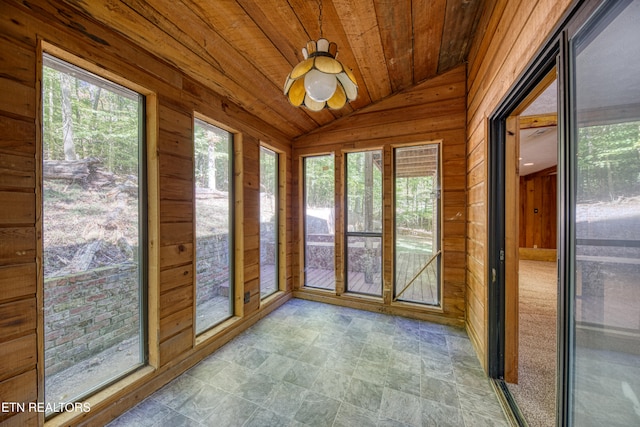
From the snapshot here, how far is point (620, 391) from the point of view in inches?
29.0

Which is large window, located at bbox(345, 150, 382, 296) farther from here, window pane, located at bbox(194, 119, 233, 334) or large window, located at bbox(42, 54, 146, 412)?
large window, located at bbox(42, 54, 146, 412)

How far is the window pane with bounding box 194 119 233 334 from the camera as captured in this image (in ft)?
Answer: 7.35

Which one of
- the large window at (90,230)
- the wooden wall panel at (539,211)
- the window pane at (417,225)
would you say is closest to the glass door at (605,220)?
the window pane at (417,225)

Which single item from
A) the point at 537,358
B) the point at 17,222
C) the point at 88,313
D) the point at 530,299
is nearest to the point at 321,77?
the point at 17,222

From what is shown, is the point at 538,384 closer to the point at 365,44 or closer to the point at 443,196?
the point at 443,196

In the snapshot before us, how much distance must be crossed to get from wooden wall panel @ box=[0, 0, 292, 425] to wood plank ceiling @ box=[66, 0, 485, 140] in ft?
0.51

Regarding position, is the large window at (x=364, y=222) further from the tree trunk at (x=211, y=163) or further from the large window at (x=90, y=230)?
the large window at (x=90, y=230)

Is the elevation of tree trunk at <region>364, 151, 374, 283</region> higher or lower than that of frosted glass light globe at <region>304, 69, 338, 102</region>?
lower

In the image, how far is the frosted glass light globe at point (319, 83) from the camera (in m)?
1.24

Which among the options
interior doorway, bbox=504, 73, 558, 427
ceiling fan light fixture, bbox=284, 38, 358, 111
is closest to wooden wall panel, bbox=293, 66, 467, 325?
interior doorway, bbox=504, 73, 558, 427

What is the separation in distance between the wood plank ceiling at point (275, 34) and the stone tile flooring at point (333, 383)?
252cm

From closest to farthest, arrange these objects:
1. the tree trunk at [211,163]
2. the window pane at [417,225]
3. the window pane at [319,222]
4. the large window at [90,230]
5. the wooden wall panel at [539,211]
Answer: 1. the large window at [90,230]
2. the tree trunk at [211,163]
3. the window pane at [417,225]
4. the window pane at [319,222]
5. the wooden wall panel at [539,211]

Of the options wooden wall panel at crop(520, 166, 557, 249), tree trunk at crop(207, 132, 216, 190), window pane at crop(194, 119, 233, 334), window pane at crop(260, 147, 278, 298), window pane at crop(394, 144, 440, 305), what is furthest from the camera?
wooden wall panel at crop(520, 166, 557, 249)

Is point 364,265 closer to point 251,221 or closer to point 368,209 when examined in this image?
point 368,209
